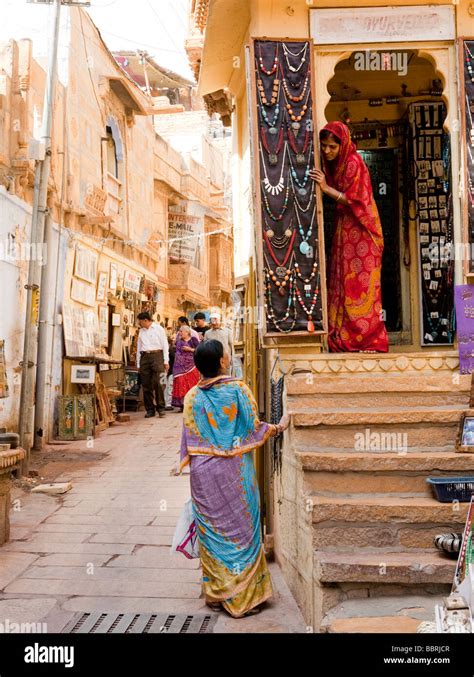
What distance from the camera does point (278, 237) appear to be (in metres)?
6.04

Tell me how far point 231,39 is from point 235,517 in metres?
5.23

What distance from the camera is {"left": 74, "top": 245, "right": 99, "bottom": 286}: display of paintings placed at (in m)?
13.3

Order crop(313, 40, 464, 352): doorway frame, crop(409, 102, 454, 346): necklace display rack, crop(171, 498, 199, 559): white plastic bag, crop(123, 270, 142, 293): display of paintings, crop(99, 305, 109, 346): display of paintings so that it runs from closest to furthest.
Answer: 1. crop(171, 498, 199, 559): white plastic bag
2. crop(313, 40, 464, 352): doorway frame
3. crop(409, 102, 454, 346): necklace display rack
4. crop(99, 305, 109, 346): display of paintings
5. crop(123, 270, 142, 293): display of paintings

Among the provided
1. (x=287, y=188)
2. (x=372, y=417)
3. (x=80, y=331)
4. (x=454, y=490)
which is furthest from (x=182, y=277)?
(x=454, y=490)

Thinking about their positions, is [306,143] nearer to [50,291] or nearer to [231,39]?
[231,39]

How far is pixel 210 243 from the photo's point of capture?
29344mm

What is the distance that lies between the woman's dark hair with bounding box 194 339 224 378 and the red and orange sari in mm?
2219

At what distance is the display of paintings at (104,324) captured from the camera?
14.8 metres

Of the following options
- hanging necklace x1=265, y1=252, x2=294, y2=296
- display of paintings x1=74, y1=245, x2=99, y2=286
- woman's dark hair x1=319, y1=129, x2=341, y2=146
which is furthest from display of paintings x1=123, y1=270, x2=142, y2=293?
hanging necklace x1=265, y1=252, x2=294, y2=296

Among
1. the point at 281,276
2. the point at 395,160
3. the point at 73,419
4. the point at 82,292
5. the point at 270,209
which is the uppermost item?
the point at 395,160

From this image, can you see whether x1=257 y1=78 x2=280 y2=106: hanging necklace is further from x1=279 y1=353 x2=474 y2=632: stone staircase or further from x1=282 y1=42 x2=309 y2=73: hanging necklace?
x1=279 y1=353 x2=474 y2=632: stone staircase

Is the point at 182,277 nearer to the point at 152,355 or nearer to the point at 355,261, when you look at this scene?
the point at 152,355

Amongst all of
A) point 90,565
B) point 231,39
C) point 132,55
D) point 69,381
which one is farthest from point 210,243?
point 90,565

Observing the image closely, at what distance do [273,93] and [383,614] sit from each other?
Answer: 171 inches
